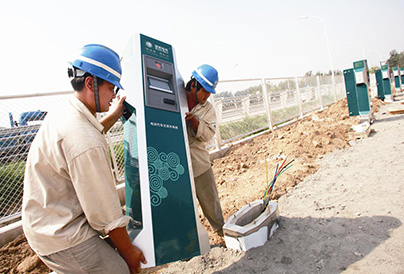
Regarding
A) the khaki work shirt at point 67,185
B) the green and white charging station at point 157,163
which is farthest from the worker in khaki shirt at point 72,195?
the green and white charging station at point 157,163

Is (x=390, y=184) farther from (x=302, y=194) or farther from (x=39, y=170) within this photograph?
(x=39, y=170)

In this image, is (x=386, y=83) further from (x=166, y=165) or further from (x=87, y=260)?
(x=87, y=260)

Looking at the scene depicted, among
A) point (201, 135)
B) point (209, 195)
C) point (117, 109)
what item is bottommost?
point (209, 195)

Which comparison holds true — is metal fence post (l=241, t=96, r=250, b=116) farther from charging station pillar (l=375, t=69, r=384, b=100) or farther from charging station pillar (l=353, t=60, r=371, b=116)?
charging station pillar (l=375, t=69, r=384, b=100)

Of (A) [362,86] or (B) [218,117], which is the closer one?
(B) [218,117]

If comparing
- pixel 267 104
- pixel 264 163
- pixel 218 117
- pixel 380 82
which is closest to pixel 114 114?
pixel 264 163

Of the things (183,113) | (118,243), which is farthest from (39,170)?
(183,113)

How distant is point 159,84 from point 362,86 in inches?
277

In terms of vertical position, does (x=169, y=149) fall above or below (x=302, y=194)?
above

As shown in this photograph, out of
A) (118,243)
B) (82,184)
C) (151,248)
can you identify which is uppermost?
(82,184)

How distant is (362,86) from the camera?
7.11 m

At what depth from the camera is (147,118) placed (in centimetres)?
183

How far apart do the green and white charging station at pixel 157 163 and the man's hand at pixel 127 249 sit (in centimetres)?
6

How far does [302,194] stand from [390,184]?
109 cm
